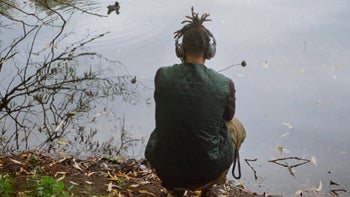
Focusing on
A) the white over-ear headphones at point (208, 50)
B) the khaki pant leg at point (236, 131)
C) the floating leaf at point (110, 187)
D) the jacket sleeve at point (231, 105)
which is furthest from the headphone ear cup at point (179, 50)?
the floating leaf at point (110, 187)

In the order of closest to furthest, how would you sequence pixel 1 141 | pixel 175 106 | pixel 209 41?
pixel 175 106 < pixel 209 41 < pixel 1 141

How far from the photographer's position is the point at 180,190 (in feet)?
8.90

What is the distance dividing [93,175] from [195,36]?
5.72ft

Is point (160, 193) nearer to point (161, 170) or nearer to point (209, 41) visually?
point (161, 170)

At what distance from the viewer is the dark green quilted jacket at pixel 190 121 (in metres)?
2.34

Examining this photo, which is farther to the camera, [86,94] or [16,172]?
[86,94]

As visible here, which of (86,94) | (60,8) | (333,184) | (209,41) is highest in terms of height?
(60,8)

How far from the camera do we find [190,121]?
2332mm

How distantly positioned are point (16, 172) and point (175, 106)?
179cm

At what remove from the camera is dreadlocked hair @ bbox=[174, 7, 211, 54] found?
247 cm

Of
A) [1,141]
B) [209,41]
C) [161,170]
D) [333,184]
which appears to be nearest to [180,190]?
[161,170]

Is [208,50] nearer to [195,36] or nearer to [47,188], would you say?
[195,36]

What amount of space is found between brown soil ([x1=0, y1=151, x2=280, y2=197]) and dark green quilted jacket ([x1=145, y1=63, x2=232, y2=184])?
2.11ft

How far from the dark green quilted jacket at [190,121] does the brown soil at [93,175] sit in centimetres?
64
